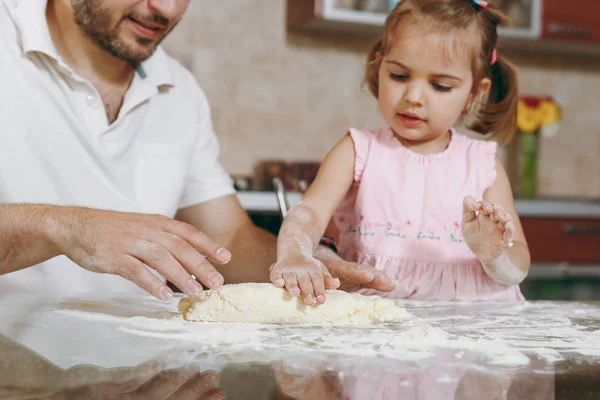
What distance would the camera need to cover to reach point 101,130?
1.46 meters

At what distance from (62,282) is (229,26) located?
1783 millimetres

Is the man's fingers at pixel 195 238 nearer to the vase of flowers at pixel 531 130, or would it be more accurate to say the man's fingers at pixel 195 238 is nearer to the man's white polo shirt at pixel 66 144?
the man's white polo shirt at pixel 66 144

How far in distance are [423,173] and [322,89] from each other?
179cm

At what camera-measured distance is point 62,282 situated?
1398 millimetres

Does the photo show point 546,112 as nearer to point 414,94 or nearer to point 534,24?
point 534,24

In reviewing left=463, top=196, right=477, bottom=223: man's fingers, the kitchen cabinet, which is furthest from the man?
the kitchen cabinet

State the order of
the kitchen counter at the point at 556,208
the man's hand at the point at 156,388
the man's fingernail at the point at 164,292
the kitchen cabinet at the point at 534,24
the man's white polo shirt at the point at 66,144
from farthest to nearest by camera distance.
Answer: the kitchen cabinet at the point at 534,24 < the kitchen counter at the point at 556,208 < the man's white polo shirt at the point at 66,144 < the man's fingernail at the point at 164,292 < the man's hand at the point at 156,388

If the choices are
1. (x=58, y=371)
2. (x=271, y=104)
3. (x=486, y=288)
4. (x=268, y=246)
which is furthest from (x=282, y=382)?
(x=271, y=104)

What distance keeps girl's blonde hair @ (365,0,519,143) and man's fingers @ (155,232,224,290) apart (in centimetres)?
65

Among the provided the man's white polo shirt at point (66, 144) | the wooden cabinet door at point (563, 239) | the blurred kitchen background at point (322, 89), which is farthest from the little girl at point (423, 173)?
the wooden cabinet door at point (563, 239)

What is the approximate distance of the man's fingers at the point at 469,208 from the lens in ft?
3.49

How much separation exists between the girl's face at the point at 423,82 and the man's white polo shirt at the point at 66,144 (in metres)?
0.56

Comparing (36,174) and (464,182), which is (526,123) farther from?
(36,174)

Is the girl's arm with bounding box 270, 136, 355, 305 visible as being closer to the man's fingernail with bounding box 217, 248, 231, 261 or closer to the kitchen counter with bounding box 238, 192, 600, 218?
the man's fingernail with bounding box 217, 248, 231, 261
